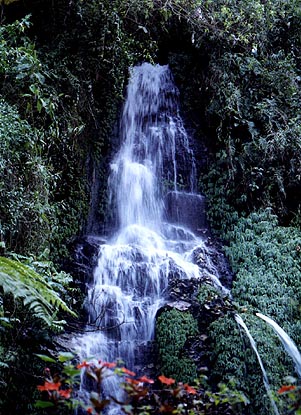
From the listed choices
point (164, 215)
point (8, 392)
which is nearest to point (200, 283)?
point (164, 215)

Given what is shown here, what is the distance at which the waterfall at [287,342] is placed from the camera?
6269 millimetres

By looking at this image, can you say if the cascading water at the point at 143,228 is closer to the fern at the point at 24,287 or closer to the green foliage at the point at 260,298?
the green foliage at the point at 260,298

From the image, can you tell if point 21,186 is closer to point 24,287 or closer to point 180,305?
point 180,305

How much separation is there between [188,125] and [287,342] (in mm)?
5484

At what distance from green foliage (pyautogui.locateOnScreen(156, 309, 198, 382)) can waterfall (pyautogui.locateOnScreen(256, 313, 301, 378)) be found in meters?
1.13

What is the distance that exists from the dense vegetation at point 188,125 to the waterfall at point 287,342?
0.16 metres

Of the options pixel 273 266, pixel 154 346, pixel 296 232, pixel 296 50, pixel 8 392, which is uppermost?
pixel 296 50

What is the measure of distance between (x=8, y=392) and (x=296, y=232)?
5679 mm

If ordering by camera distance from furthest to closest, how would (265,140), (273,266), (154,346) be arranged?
(265,140) < (273,266) < (154,346)

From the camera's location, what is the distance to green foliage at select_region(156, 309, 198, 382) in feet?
19.3

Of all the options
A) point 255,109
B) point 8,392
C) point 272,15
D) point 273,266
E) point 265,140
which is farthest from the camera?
point 272,15

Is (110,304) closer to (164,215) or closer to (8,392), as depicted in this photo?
(8,392)

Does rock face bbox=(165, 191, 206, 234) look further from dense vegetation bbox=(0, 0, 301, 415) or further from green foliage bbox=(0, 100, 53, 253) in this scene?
green foliage bbox=(0, 100, 53, 253)

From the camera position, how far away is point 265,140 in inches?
358
